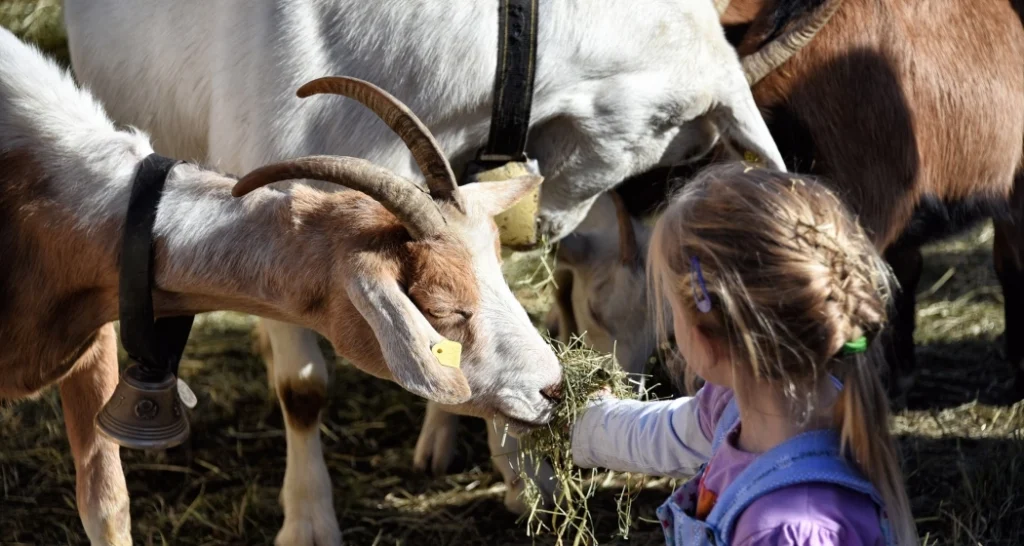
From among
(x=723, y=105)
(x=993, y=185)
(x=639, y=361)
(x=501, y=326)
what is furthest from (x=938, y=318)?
(x=501, y=326)

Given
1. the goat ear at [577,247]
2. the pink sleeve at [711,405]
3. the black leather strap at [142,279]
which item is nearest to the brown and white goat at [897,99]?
the goat ear at [577,247]

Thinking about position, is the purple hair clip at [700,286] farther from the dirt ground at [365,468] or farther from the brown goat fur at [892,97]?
the brown goat fur at [892,97]

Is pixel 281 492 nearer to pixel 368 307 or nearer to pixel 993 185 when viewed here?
pixel 368 307

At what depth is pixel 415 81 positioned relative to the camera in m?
3.40

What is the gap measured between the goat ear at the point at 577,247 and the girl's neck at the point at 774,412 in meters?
2.46

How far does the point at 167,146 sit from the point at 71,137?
95 centimetres

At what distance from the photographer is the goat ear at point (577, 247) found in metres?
4.52

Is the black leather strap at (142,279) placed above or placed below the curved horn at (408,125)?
below

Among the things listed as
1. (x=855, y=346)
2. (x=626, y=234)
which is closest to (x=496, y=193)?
(x=855, y=346)

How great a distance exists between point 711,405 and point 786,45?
6.80 ft

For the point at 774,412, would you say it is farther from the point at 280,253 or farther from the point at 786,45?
the point at 786,45

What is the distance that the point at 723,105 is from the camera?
3756 millimetres

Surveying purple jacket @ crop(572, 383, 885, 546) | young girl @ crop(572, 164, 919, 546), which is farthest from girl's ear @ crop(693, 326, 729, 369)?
purple jacket @ crop(572, 383, 885, 546)

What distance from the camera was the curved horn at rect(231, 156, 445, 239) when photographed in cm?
258
